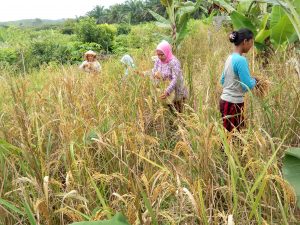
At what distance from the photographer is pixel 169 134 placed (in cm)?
225

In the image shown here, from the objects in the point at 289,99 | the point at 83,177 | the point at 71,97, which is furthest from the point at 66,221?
the point at 289,99

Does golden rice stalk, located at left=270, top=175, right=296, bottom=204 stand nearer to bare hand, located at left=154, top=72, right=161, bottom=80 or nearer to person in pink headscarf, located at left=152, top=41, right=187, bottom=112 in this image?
person in pink headscarf, located at left=152, top=41, right=187, bottom=112

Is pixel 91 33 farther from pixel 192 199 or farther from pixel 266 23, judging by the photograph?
pixel 192 199

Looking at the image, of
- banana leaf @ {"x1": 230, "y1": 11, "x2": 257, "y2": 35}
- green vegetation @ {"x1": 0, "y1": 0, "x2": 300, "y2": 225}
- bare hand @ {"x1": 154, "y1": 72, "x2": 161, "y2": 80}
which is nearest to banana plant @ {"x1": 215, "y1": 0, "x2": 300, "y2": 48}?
banana leaf @ {"x1": 230, "y1": 11, "x2": 257, "y2": 35}

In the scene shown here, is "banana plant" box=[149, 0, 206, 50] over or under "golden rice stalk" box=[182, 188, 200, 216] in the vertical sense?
over

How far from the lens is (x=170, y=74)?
291 centimetres

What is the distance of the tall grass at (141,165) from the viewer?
116cm

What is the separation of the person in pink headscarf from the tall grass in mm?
228

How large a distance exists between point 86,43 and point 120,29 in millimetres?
7476

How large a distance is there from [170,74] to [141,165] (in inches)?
52.0

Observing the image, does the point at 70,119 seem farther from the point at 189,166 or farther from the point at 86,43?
the point at 86,43

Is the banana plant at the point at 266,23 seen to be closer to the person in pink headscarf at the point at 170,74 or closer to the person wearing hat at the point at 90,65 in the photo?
the person in pink headscarf at the point at 170,74

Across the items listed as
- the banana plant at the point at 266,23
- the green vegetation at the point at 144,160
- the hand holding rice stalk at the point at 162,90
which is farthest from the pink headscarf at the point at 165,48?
the banana plant at the point at 266,23

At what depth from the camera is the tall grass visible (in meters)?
1.16
